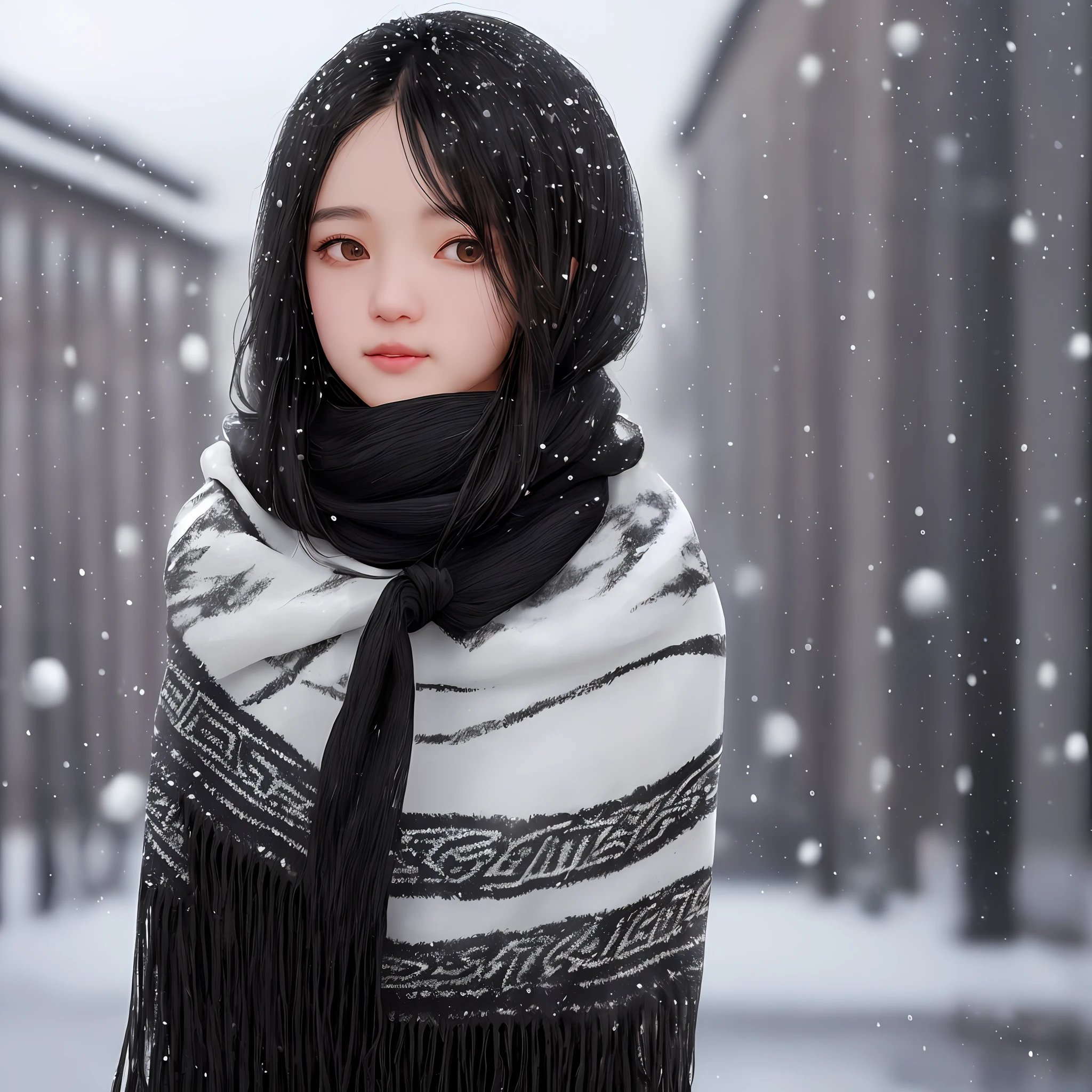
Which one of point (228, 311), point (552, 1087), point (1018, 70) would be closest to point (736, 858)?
point (552, 1087)

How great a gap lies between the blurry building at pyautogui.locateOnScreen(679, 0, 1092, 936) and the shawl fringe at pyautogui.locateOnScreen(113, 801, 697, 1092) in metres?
0.62

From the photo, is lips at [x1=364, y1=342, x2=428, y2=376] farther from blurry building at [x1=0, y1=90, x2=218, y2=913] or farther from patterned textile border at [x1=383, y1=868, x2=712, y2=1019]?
blurry building at [x1=0, y1=90, x2=218, y2=913]

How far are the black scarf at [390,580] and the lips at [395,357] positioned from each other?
27 millimetres

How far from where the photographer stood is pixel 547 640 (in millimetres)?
695

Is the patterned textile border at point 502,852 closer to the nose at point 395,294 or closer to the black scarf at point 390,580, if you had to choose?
the black scarf at point 390,580

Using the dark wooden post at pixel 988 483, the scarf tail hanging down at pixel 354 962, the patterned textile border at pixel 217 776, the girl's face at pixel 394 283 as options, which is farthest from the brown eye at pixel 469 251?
the dark wooden post at pixel 988 483

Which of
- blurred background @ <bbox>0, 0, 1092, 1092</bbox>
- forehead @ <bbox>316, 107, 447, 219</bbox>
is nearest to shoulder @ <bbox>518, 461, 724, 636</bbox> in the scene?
forehead @ <bbox>316, 107, 447, 219</bbox>

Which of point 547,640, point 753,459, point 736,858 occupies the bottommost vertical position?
point 736,858

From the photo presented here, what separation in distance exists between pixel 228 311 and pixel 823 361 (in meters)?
0.76

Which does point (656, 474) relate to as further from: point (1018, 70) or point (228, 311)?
point (1018, 70)

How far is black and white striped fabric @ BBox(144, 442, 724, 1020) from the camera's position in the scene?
0.69 metres

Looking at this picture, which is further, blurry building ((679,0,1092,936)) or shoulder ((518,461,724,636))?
blurry building ((679,0,1092,936))

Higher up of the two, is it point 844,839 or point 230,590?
point 230,590

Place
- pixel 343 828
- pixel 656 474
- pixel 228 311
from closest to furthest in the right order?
pixel 343 828, pixel 656 474, pixel 228 311
